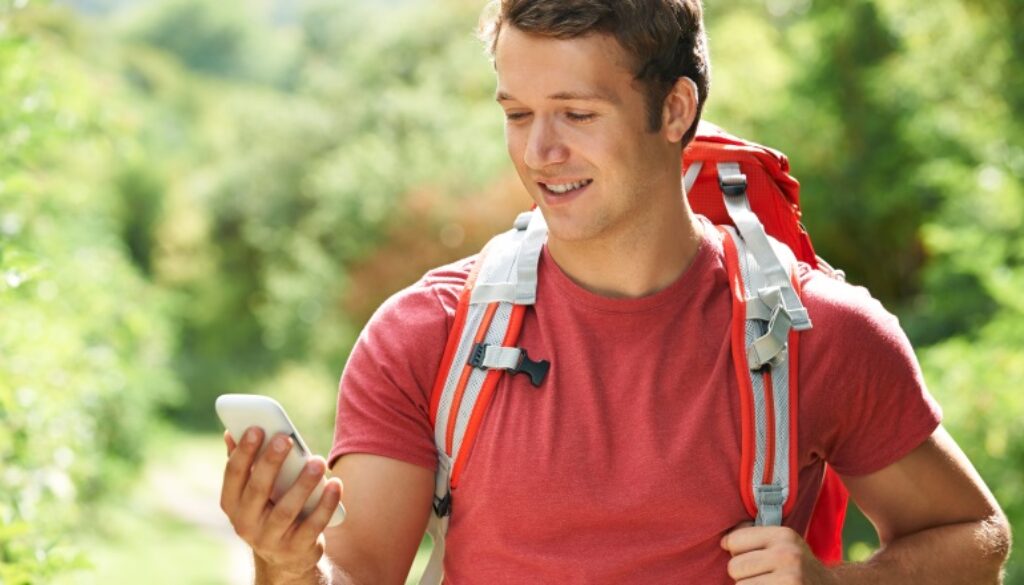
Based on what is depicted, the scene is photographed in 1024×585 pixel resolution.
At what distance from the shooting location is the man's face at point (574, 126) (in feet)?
7.93

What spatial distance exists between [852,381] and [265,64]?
204ft

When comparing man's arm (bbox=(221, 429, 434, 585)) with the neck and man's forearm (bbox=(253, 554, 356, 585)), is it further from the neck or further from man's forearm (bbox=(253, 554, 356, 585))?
the neck

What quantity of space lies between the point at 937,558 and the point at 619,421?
613 mm

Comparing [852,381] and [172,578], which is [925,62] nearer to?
[852,381]

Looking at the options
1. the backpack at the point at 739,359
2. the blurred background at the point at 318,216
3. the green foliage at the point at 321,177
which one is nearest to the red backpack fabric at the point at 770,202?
the backpack at the point at 739,359

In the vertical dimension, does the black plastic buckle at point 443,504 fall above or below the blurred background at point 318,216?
above

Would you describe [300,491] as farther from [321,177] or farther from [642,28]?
[321,177]

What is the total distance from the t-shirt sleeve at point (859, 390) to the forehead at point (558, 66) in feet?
1.79

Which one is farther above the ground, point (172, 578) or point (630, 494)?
point (630, 494)

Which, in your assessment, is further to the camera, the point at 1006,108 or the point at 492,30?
the point at 1006,108

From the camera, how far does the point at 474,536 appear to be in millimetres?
2420

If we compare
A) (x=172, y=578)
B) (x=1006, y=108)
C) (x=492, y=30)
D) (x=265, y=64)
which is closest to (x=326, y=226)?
(x=172, y=578)

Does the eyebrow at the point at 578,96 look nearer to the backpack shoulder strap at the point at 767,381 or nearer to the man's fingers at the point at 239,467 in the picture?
the backpack shoulder strap at the point at 767,381

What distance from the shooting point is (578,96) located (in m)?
2.42
